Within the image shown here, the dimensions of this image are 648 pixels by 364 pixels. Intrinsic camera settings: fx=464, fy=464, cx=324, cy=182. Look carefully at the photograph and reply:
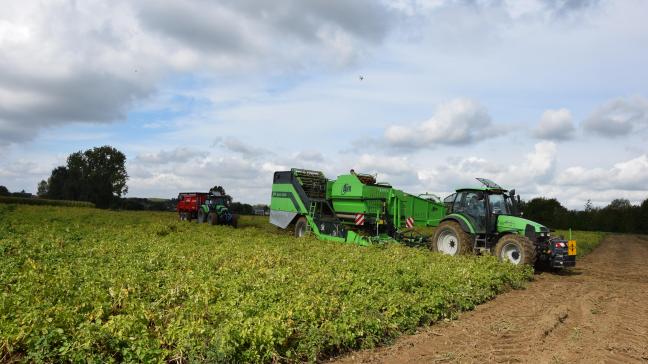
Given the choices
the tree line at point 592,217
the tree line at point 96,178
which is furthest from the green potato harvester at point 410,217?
the tree line at point 96,178

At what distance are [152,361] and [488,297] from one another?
6.64 meters

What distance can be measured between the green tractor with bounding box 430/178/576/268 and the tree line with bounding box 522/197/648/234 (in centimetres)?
5416

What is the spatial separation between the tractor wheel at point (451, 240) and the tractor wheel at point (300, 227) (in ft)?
20.2

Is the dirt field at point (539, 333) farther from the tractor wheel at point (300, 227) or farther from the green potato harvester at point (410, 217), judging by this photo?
the tractor wheel at point (300, 227)

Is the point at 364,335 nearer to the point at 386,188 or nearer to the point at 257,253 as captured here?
the point at 257,253

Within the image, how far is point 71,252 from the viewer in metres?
11.1

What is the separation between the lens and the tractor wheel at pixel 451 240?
14.0 meters

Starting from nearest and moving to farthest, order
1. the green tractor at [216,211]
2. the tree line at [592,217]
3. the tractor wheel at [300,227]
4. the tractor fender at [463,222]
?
the tractor fender at [463,222] → the tractor wheel at [300,227] → the green tractor at [216,211] → the tree line at [592,217]

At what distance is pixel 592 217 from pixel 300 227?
202 feet


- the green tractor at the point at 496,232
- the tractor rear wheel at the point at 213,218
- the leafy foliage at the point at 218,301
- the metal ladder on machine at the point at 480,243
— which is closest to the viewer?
the leafy foliage at the point at 218,301

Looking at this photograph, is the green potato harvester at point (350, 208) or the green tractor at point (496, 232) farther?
the green potato harvester at point (350, 208)

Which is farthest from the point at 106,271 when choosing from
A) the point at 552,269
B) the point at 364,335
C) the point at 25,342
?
the point at 552,269

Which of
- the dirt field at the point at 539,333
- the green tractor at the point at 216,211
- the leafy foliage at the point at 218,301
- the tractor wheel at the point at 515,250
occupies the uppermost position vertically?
the green tractor at the point at 216,211

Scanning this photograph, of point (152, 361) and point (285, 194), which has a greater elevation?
point (285, 194)
